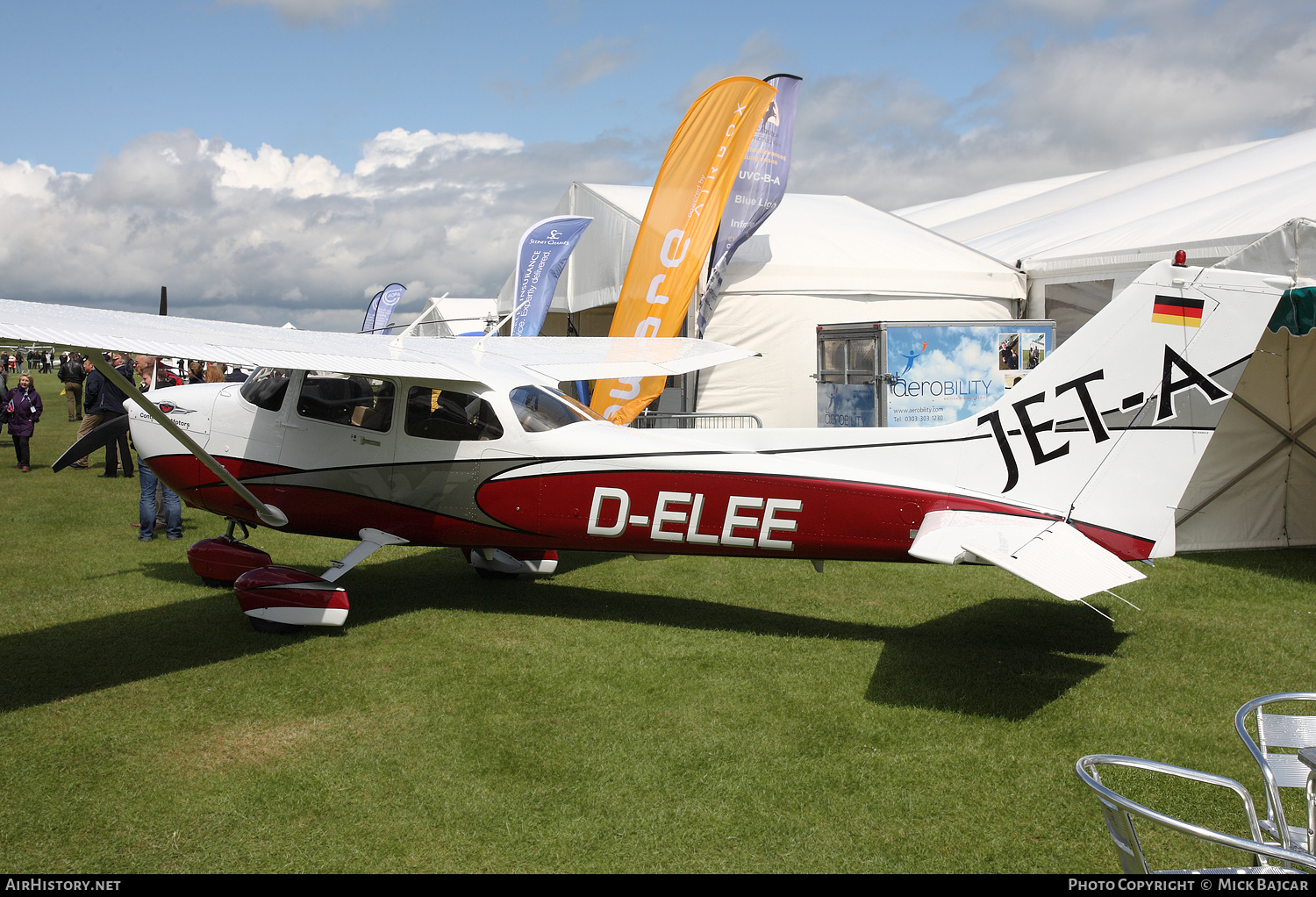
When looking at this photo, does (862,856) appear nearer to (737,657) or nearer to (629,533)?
(737,657)

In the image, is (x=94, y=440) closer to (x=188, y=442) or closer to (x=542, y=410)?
(x=188, y=442)

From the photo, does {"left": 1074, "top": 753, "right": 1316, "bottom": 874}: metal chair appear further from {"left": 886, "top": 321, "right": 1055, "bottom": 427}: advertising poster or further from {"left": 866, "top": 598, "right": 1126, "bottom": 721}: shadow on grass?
{"left": 886, "top": 321, "right": 1055, "bottom": 427}: advertising poster

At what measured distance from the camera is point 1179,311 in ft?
16.0

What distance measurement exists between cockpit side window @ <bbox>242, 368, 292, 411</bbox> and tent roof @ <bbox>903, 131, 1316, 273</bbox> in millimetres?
9653

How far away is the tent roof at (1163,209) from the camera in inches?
388

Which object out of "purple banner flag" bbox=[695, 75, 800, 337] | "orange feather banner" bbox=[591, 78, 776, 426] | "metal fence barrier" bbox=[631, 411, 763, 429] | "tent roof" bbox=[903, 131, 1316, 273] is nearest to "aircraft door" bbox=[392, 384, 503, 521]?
"orange feather banner" bbox=[591, 78, 776, 426]

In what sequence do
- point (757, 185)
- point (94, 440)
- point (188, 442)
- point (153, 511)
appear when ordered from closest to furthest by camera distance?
point (188, 442), point (94, 440), point (153, 511), point (757, 185)

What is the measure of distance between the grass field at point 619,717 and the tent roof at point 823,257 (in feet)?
22.6

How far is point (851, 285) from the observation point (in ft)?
44.8

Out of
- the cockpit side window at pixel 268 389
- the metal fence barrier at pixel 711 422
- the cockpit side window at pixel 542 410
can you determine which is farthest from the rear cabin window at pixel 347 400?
the metal fence barrier at pixel 711 422

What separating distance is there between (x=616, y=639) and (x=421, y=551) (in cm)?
392

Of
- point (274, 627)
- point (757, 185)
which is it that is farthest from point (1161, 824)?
point (757, 185)

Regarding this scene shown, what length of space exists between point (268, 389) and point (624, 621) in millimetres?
3323

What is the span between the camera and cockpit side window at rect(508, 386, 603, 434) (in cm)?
613
